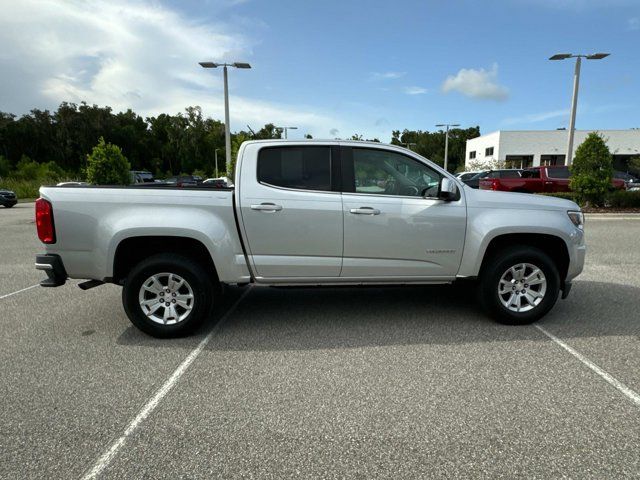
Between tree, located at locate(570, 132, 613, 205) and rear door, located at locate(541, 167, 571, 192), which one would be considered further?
rear door, located at locate(541, 167, 571, 192)

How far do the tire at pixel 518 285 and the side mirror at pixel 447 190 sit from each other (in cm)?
82

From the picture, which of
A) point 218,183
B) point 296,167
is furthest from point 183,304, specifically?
point 218,183

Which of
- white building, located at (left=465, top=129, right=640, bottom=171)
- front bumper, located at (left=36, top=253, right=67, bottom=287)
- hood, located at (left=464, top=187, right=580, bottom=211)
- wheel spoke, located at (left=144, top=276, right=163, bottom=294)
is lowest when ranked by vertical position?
wheel spoke, located at (left=144, top=276, right=163, bottom=294)

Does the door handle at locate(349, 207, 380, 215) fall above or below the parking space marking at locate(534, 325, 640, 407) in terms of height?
above

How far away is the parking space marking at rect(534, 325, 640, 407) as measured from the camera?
302cm

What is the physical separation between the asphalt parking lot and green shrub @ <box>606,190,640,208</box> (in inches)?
567

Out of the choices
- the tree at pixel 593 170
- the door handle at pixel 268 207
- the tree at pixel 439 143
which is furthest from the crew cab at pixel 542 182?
the tree at pixel 439 143

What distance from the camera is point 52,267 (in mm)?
3951

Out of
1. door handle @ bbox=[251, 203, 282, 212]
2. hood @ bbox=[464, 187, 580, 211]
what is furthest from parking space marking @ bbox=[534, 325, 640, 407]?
door handle @ bbox=[251, 203, 282, 212]

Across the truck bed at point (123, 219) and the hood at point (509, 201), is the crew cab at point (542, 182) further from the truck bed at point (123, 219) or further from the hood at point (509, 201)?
the truck bed at point (123, 219)

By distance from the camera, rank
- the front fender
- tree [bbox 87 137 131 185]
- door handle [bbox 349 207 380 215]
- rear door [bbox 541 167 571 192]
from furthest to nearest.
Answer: tree [bbox 87 137 131 185]
rear door [bbox 541 167 571 192]
the front fender
door handle [bbox 349 207 380 215]

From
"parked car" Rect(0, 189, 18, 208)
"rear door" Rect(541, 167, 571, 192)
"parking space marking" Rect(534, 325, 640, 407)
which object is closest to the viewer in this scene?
"parking space marking" Rect(534, 325, 640, 407)

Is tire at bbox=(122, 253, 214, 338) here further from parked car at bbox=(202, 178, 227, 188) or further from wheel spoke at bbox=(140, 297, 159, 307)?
parked car at bbox=(202, 178, 227, 188)

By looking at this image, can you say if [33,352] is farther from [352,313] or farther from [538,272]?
[538,272]
